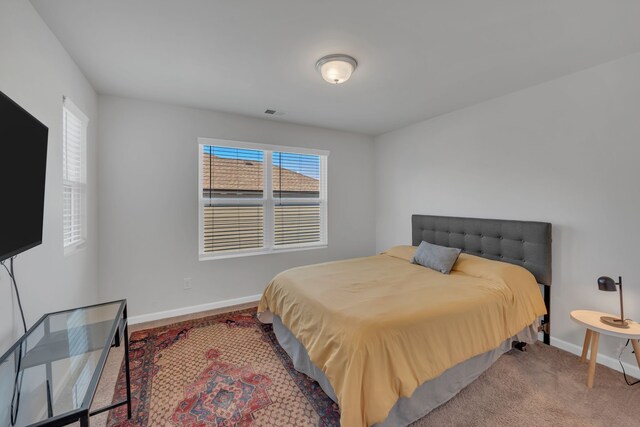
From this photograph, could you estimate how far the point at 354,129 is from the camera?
4105 mm

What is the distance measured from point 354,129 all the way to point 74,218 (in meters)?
3.50

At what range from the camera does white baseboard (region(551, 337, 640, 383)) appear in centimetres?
202

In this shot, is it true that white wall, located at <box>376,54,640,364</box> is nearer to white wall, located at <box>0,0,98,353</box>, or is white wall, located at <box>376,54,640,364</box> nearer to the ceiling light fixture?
the ceiling light fixture

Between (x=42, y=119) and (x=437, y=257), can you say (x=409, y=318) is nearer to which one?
(x=437, y=257)

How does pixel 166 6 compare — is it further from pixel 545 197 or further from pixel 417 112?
pixel 545 197

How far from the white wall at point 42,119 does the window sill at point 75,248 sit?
46 mm

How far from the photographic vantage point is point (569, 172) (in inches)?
92.9

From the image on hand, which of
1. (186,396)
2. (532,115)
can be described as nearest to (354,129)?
(532,115)

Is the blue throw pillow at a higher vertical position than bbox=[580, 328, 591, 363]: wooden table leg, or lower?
higher


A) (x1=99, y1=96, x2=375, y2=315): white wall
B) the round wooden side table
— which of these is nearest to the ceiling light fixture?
(x1=99, y1=96, x2=375, y2=315): white wall

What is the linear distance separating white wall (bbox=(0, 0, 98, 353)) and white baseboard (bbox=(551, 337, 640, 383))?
3.89 meters

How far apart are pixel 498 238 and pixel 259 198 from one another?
289 centimetres

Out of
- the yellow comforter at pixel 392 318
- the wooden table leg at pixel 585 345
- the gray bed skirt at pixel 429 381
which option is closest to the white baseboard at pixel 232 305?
the wooden table leg at pixel 585 345

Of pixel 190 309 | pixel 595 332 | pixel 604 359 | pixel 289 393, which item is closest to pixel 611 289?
pixel 595 332
